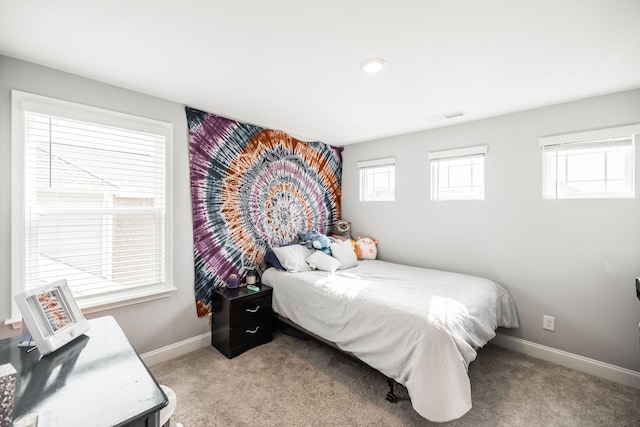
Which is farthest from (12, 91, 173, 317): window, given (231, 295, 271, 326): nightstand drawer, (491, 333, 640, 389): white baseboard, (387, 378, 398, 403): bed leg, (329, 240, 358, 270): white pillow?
(491, 333, 640, 389): white baseboard

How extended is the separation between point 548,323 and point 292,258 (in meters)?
2.48

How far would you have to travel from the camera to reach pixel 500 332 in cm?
289

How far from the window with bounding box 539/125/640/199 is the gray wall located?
3.34 m

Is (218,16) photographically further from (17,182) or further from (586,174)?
(586,174)

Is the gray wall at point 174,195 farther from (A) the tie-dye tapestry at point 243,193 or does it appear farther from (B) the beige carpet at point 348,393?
(B) the beige carpet at point 348,393

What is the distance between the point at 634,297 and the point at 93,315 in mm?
4184

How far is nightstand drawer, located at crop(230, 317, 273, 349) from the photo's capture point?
2664mm

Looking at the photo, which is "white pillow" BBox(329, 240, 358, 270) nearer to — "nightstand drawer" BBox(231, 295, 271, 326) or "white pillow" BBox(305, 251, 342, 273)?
"white pillow" BBox(305, 251, 342, 273)

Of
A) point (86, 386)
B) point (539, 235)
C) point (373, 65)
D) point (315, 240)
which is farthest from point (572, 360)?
point (86, 386)

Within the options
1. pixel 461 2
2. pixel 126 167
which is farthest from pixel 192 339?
pixel 461 2

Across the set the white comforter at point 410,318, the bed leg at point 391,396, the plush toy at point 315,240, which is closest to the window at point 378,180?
the plush toy at point 315,240

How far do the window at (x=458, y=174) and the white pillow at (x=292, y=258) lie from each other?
1.67 m

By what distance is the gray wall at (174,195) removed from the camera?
185 cm

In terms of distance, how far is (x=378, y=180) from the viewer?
13.0ft
